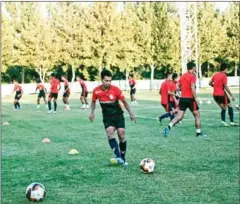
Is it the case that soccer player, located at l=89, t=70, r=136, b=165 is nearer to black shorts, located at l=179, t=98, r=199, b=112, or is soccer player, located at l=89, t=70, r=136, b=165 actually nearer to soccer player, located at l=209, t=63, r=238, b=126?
black shorts, located at l=179, t=98, r=199, b=112

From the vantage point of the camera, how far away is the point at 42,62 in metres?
60.1

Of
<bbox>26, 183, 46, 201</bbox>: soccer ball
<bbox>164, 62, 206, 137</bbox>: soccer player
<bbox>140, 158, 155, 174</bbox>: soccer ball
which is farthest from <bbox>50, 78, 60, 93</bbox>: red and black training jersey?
<bbox>26, 183, 46, 201</bbox>: soccer ball

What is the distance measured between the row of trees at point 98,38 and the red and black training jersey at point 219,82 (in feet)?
145

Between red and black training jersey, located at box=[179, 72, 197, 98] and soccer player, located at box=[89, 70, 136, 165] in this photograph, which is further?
red and black training jersey, located at box=[179, 72, 197, 98]

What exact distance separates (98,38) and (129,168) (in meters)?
52.3

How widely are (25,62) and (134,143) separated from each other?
49453mm

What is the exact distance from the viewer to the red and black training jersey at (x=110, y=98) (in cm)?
954

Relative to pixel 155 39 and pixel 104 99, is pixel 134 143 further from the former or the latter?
pixel 155 39

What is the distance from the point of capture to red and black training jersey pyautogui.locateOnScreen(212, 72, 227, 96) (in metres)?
16.0

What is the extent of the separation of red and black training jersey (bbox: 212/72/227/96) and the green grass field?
1420mm

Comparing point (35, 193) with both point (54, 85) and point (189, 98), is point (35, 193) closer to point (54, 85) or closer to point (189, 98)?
point (189, 98)

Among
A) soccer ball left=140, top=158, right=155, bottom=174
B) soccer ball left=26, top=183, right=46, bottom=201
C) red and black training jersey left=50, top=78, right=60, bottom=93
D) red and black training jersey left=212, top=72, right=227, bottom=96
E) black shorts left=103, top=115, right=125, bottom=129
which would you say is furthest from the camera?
red and black training jersey left=50, top=78, right=60, bottom=93

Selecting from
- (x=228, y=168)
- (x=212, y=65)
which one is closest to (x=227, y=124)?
(x=228, y=168)

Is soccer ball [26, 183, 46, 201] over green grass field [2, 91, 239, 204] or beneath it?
over
